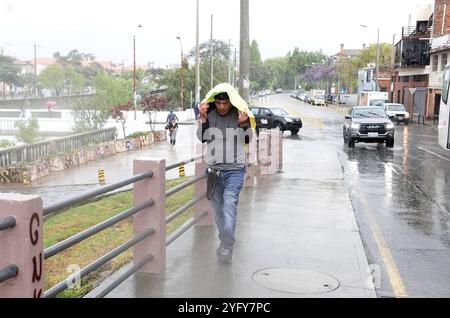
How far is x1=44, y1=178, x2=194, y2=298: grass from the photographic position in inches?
282

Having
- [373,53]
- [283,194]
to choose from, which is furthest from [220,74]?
[283,194]

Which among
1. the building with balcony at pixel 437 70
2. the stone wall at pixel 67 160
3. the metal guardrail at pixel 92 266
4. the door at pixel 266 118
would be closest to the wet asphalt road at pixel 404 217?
the metal guardrail at pixel 92 266

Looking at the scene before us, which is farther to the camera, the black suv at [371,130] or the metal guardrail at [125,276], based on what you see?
the black suv at [371,130]

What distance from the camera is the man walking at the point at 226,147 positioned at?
18.3ft

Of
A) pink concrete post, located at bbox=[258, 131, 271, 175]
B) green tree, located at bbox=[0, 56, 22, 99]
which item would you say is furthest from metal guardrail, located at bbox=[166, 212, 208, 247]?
green tree, located at bbox=[0, 56, 22, 99]

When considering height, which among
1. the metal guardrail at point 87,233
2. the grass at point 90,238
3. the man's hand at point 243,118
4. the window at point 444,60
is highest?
the window at point 444,60

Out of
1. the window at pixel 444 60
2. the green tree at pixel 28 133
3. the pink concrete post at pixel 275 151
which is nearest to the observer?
the pink concrete post at pixel 275 151

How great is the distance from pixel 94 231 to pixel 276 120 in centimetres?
2668

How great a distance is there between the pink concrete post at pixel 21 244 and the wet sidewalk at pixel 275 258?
1.55 meters

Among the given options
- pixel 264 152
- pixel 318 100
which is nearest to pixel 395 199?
pixel 264 152

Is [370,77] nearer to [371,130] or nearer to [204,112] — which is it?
[371,130]

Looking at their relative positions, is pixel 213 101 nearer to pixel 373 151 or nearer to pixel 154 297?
pixel 154 297

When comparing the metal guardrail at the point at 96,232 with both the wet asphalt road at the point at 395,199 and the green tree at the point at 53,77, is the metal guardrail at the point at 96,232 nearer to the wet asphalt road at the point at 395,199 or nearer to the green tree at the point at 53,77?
the wet asphalt road at the point at 395,199

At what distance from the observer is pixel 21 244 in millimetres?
3043
